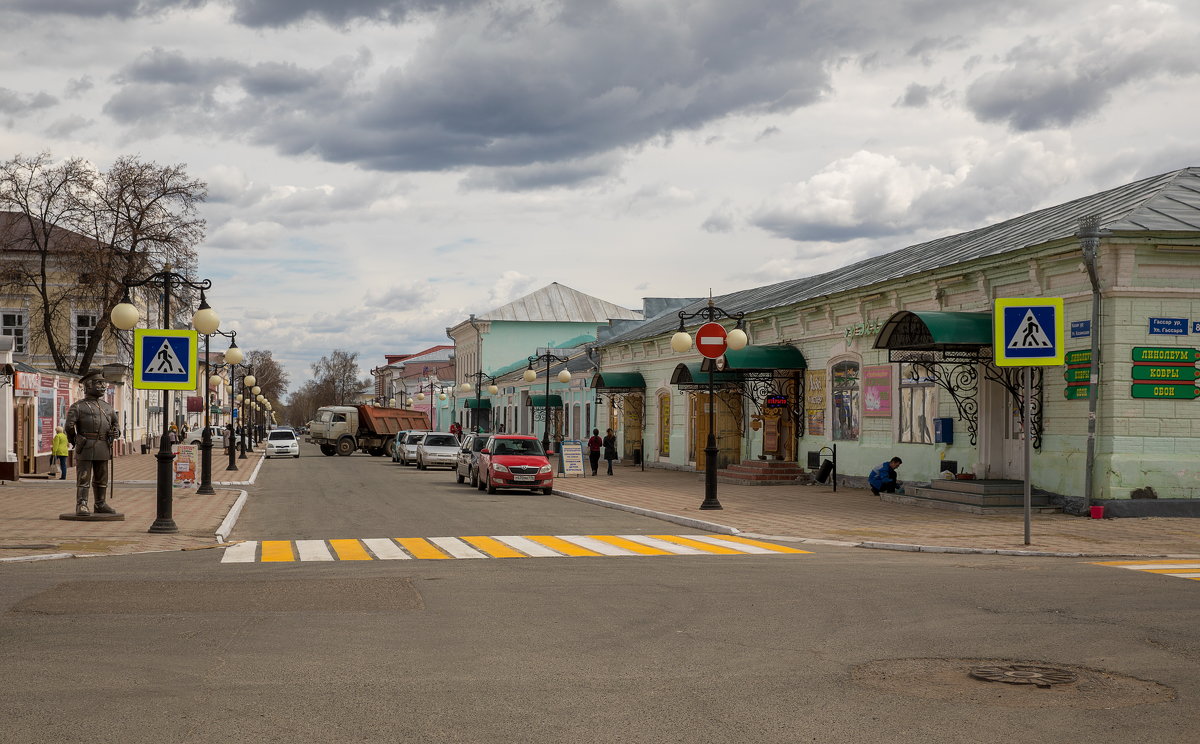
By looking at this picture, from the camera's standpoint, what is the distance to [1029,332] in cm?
1511

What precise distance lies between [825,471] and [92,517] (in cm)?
1756

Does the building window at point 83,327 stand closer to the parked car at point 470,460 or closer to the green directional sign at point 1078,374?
the parked car at point 470,460

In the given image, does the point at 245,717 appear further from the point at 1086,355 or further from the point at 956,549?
the point at 1086,355

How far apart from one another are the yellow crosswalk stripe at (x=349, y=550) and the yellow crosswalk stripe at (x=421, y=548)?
0.55m

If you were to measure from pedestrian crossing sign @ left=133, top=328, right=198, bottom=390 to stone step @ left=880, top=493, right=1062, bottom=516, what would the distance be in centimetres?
1312

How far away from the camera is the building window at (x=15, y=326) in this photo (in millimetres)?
59031

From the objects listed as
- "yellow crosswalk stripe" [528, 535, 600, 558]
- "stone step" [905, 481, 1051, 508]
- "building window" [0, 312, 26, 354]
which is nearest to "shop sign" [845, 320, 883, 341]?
"stone step" [905, 481, 1051, 508]

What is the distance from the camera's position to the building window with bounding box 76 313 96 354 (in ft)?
184

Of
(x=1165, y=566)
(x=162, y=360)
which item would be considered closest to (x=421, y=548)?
(x=162, y=360)

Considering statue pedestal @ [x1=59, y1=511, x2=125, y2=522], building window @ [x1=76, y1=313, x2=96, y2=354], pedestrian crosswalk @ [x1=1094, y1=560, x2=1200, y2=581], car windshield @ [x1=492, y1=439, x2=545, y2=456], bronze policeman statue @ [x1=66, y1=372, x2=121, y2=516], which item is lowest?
statue pedestal @ [x1=59, y1=511, x2=125, y2=522]

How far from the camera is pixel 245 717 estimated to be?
5930 millimetres

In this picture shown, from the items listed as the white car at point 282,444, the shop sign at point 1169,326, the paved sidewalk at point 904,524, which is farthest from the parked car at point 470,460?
the white car at point 282,444

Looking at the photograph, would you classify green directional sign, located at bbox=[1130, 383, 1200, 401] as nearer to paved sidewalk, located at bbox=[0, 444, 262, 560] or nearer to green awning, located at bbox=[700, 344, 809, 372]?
green awning, located at bbox=[700, 344, 809, 372]

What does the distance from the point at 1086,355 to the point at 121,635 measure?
16682 millimetres
